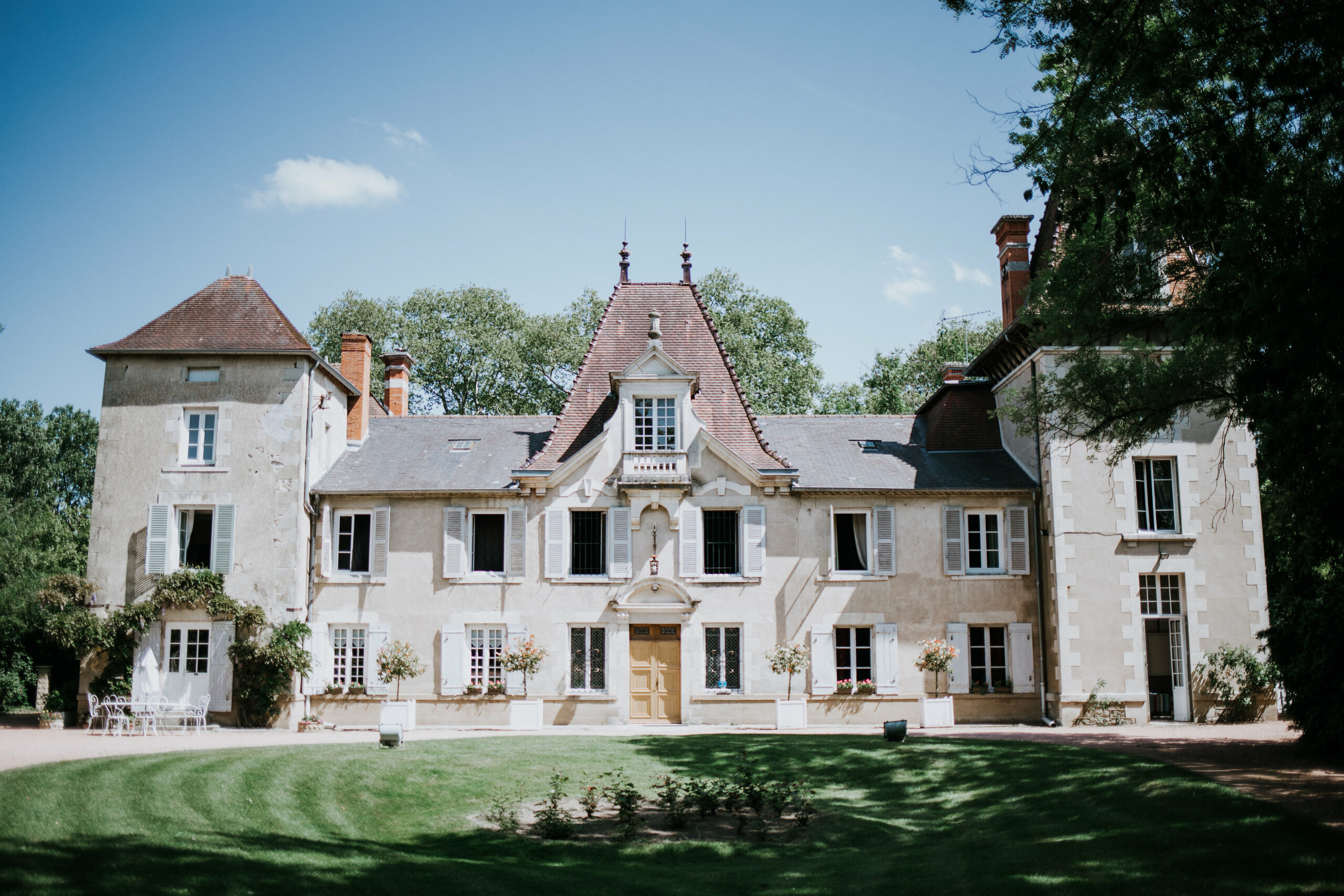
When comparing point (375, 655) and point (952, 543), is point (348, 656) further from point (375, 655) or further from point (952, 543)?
point (952, 543)

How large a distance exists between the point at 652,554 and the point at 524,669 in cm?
342

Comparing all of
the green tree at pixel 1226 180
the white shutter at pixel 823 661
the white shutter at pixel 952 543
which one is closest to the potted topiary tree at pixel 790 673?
the white shutter at pixel 823 661

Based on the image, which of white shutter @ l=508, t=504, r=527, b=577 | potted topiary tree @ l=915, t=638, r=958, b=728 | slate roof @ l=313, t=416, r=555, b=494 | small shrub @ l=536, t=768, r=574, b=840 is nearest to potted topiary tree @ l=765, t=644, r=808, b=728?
potted topiary tree @ l=915, t=638, r=958, b=728

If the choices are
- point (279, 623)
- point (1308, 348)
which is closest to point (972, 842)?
point (1308, 348)

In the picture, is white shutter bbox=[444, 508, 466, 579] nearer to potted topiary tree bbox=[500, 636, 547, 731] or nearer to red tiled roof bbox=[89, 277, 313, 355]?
potted topiary tree bbox=[500, 636, 547, 731]

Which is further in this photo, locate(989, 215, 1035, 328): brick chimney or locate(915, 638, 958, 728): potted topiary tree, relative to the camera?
locate(989, 215, 1035, 328): brick chimney

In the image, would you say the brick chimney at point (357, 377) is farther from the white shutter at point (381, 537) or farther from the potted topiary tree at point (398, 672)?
the potted topiary tree at point (398, 672)

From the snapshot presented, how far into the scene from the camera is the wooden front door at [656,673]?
21094 millimetres

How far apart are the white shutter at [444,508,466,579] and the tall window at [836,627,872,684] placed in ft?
25.6

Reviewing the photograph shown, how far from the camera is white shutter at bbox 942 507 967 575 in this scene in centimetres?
2142

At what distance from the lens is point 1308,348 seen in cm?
926

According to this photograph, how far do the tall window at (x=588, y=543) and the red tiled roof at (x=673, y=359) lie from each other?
1298 mm

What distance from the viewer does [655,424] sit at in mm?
21953

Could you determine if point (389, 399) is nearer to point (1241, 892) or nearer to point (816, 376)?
point (816, 376)
